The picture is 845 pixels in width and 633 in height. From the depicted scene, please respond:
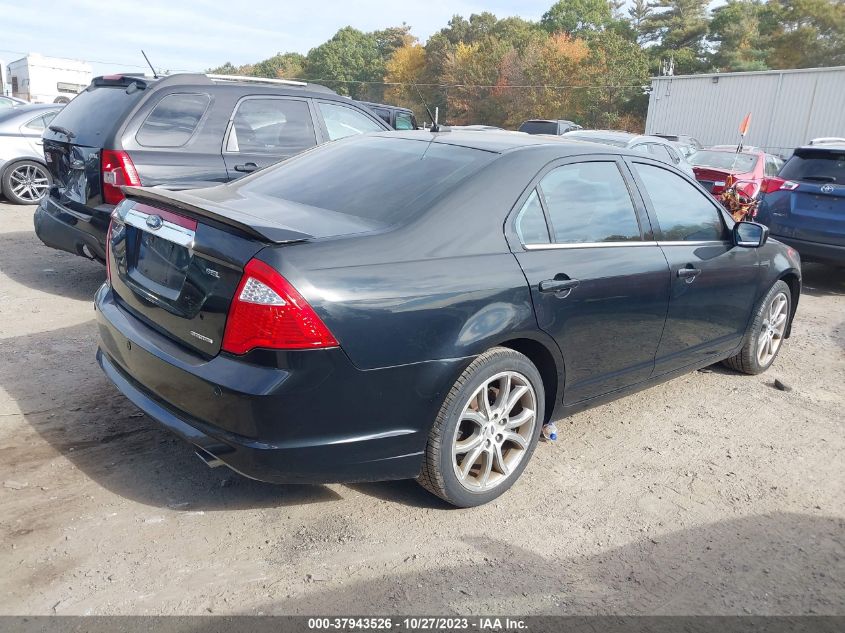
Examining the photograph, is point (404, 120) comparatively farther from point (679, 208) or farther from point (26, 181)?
point (679, 208)

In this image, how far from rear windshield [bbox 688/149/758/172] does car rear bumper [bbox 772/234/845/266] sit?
414 centimetres

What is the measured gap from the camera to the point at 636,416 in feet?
14.4

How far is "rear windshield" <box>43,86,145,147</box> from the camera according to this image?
560cm

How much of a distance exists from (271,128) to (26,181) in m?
6.16

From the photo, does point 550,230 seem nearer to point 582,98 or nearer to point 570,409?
point 570,409

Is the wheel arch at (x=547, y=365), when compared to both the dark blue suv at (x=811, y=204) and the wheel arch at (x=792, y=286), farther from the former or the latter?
the dark blue suv at (x=811, y=204)

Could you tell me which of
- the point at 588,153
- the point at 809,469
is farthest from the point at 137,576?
the point at 809,469

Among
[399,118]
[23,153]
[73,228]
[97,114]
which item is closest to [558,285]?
[73,228]

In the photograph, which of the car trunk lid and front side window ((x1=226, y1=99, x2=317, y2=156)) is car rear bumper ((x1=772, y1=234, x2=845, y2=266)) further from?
the car trunk lid

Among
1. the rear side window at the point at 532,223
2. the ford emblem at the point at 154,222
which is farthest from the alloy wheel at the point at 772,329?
the ford emblem at the point at 154,222

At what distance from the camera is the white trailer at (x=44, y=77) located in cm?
3203

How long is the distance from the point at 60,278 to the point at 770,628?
251 inches

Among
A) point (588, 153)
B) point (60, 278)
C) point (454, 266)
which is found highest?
point (588, 153)

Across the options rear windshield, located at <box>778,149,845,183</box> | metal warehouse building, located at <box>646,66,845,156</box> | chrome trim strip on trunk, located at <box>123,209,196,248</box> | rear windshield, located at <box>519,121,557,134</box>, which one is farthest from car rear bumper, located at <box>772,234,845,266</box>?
metal warehouse building, located at <box>646,66,845,156</box>
